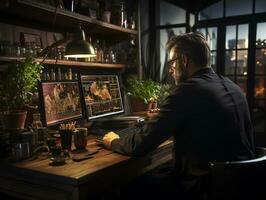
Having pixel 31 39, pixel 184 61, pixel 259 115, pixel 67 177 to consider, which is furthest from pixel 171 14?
pixel 67 177

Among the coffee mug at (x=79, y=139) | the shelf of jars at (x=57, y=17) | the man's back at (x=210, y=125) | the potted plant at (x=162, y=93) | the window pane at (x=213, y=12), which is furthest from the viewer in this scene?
the window pane at (x=213, y=12)

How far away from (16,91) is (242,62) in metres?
3.10

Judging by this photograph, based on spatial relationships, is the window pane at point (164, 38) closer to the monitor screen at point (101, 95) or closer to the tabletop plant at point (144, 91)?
the tabletop plant at point (144, 91)

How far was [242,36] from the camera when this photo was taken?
3914mm

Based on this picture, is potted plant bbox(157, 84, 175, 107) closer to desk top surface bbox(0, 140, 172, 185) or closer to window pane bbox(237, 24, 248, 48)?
window pane bbox(237, 24, 248, 48)

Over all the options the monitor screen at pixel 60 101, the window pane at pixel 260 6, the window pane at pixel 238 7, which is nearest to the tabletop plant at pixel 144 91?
the monitor screen at pixel 60 101

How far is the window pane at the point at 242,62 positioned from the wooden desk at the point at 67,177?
282 centimetres

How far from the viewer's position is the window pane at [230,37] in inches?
156

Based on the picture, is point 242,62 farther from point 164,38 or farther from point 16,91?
point 16,91

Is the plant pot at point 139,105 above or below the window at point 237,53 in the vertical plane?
below

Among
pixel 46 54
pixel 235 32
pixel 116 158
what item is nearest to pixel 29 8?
pixel 46 54

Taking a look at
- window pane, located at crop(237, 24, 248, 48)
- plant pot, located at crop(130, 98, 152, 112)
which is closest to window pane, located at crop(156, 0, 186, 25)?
window pane, located at crop(237, 24, 248, 48)

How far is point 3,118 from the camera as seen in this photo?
1.70 metres

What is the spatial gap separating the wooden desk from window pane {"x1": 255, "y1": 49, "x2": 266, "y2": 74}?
9.34ft
